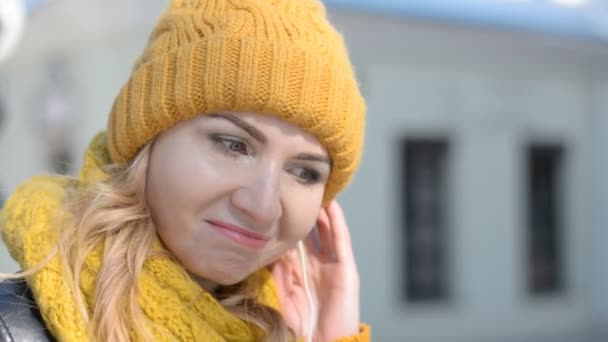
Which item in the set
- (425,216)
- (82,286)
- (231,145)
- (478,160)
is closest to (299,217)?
(231,145)

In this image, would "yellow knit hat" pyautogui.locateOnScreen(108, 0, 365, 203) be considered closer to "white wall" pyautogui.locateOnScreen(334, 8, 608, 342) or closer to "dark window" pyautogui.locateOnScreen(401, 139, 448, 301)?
"white wall" pyautogui.locateOnScreen(334, 8, 608, 342)

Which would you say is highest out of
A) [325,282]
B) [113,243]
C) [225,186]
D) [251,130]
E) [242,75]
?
[242,75]

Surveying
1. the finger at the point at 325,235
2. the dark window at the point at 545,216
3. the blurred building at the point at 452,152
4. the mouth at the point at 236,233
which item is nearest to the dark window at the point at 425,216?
the blurred building at the point at 452,152

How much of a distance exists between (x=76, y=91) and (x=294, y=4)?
8128 mm

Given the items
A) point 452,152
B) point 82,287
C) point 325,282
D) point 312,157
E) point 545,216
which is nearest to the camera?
point 82,287

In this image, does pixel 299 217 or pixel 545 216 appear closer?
pixel 299 217

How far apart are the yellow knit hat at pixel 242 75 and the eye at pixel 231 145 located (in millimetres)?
57

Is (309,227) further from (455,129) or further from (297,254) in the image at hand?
(455,129)

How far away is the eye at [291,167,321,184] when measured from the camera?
1.75 meters

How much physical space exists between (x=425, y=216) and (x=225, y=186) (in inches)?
332

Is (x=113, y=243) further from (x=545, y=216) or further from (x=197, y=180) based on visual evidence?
(x=545, y=216)

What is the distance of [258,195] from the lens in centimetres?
165

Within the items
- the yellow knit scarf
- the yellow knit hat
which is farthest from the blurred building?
the yellow knit scarf

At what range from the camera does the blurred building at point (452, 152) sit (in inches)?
364
